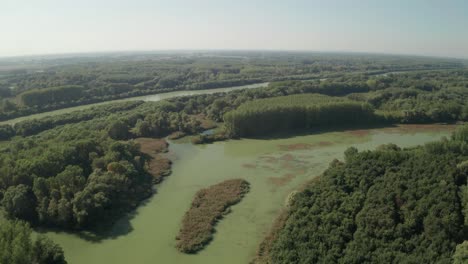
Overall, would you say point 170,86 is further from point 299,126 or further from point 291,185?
point 291,185

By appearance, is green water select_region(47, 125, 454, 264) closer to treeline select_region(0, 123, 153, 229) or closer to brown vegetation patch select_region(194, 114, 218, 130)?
treeline select_region(0, 123, 153, 229)

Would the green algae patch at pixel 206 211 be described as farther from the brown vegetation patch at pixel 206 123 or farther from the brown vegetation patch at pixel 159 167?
the brown vegetation patch at pixel 206 123

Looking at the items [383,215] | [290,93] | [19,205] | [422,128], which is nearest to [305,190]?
[383,215]

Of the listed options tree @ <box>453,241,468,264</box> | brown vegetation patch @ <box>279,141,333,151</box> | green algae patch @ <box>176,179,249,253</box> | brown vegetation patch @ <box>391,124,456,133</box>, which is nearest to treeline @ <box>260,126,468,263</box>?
tree @ <box>453,241,468,264</box>

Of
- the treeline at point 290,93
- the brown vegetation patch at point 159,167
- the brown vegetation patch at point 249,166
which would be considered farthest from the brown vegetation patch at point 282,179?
the treeline at point 290,93

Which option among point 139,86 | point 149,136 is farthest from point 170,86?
point 149,136

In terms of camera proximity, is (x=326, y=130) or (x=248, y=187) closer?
(x=248, y=187)
